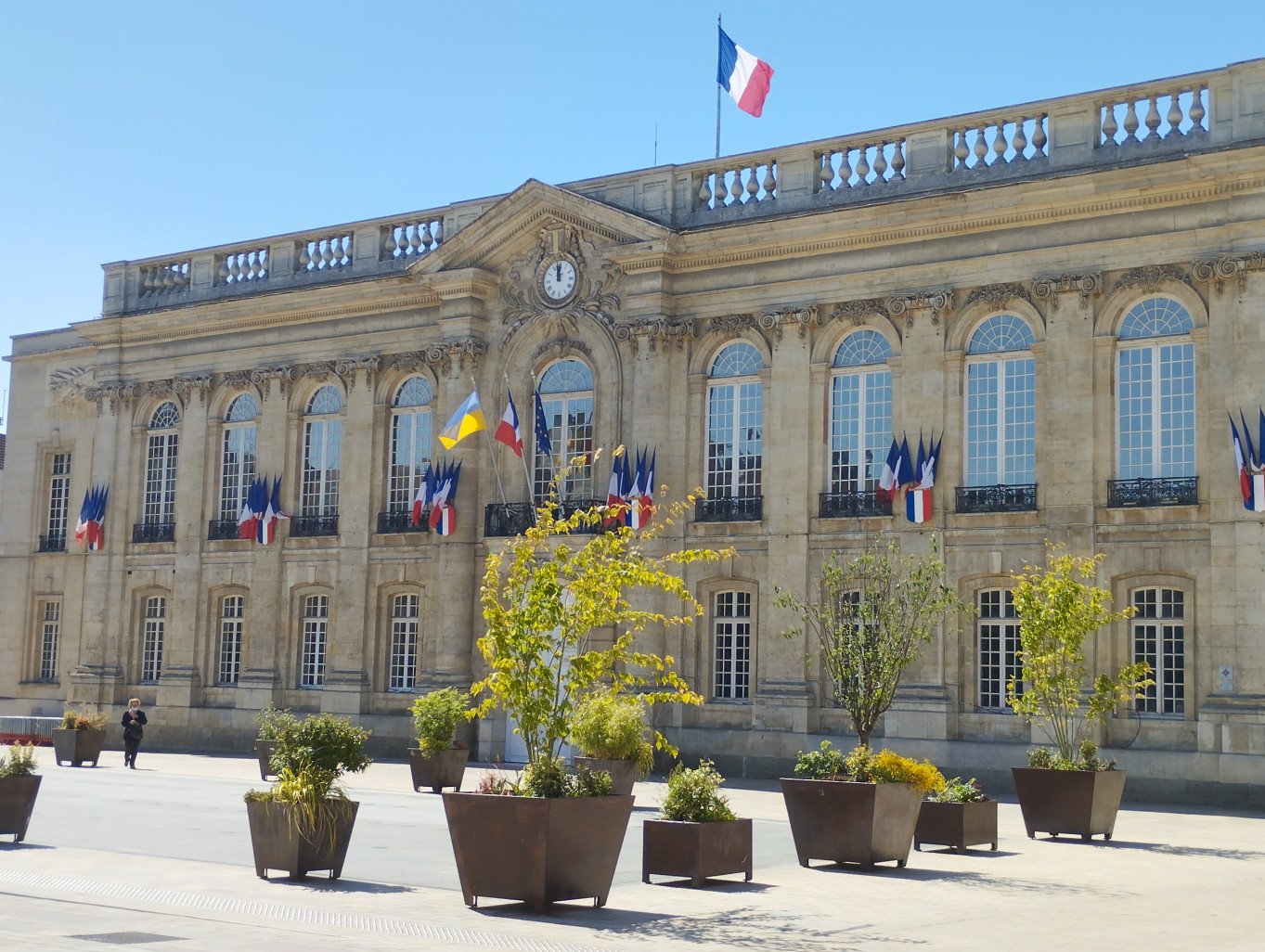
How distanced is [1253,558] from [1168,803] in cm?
Answer: 413

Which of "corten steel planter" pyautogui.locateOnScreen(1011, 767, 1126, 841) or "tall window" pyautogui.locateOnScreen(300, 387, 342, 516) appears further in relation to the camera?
"tall window" pyautogui.locateOnScreen(300, 387, 342, 516)

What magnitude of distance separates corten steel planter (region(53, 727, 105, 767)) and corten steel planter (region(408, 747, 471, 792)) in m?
8.89

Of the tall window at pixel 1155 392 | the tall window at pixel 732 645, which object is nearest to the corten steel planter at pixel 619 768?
the tall window at pixel 732 645

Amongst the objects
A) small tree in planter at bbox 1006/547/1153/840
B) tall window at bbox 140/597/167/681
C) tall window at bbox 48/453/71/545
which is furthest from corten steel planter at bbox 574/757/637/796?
tall window at bbox 48/453/71/545

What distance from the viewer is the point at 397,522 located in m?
35.2

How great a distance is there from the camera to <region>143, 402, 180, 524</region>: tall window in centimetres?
3938

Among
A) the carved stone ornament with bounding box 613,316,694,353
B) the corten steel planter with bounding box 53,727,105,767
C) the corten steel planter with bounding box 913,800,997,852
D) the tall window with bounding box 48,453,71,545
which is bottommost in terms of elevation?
the corten steel planter with bounding box 53,727,105,767

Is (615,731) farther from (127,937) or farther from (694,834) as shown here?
(127,937)

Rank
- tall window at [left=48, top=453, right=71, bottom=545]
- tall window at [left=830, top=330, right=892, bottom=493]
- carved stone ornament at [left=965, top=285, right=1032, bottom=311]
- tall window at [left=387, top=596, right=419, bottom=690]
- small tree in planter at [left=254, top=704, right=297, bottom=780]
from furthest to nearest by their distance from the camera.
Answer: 1. tall window at [left=48, top=453, right=71, bottom=545]
2. tall window at [left=387, top=596, right=419, bottom=690]
3. tall window at [left=830, top=330, right=892, bottom=493]
4. carved stone ornament at [left=965, top=285, right=1032, bottom=311]
5. small tree in planter at [left=254, top=704, right=297, bottom=780]

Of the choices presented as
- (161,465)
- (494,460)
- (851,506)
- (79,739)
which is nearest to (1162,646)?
(851,506)

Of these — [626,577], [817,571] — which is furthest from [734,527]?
[626,577]

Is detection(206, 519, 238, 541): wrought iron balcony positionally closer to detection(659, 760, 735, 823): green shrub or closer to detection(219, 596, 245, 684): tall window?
detection(219, 596, 245, 684): tall window

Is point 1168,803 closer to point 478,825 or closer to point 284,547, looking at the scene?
point 478,825

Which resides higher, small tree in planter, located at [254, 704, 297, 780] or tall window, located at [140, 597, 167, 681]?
tall window, located at [140, 597, 167, 681]
